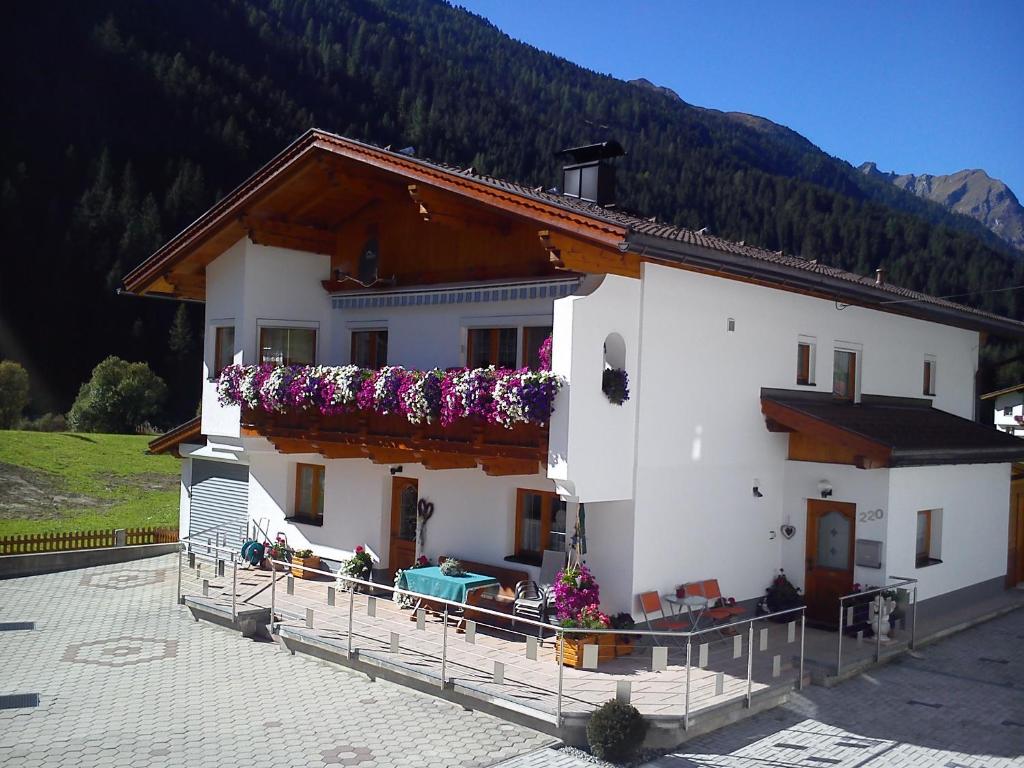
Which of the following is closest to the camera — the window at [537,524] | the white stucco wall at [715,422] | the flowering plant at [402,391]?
the flowering plant at [402,391]

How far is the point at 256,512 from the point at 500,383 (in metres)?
8.58

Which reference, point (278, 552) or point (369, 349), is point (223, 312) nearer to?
point (369, 349)

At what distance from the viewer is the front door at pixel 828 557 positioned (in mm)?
14672

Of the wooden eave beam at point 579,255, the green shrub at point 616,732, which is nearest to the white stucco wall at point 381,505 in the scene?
the wooden eave beam at point 579,255

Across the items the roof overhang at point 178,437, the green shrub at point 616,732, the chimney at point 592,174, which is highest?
the chimney at point 592,174

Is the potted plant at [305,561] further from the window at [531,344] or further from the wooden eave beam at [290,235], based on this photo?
the window at [531,344]

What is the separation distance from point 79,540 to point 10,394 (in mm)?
26744

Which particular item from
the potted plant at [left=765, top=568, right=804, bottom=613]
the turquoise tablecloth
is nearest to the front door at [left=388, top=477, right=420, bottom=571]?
the turquoise tablecloth

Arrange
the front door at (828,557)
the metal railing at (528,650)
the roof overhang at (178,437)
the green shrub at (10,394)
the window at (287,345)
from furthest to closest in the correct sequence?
the green shrub at (10,394), the roof overhang at (178,437), the window at (287,345), the front door at (828,557), the metal railing at (528,650)

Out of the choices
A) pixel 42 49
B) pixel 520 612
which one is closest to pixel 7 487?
pixel 520 612

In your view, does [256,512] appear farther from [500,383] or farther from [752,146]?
[752,146]

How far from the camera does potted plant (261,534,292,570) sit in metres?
17.2

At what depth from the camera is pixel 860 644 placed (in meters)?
13.5

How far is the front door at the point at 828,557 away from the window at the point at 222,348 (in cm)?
1087
